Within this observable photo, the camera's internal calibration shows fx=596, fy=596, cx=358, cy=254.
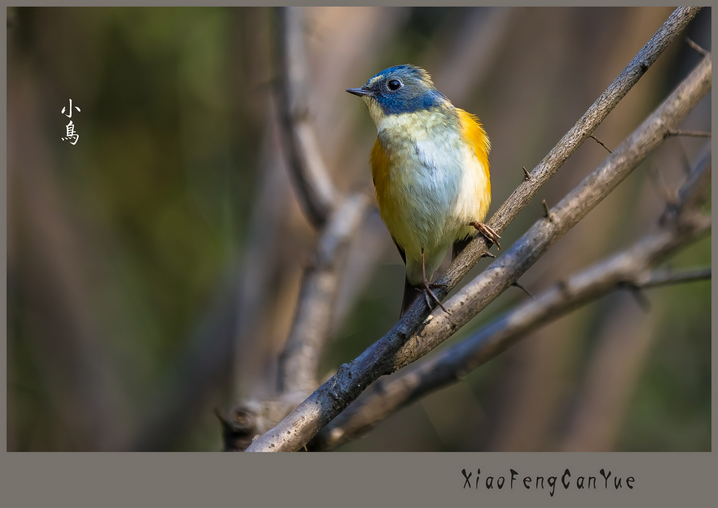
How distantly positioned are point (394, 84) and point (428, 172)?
827 mm

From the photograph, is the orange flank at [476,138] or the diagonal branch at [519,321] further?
the diagonal branch at [519,321]

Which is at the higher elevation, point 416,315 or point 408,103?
point 408,103

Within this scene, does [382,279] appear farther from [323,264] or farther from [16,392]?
[16,392]

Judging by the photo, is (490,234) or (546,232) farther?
(546,232)

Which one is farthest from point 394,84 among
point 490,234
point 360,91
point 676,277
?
point 676,277

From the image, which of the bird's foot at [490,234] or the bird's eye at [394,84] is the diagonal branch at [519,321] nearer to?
the bird's foot at [490,234]

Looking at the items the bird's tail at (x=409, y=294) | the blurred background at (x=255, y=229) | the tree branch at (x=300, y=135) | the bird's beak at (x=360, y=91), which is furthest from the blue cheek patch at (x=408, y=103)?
the blurred background at (x=255, y=229)

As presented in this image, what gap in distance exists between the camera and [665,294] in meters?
6.48

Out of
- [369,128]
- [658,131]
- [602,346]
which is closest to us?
[658,131]

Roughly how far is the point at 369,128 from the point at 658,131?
4.98 meters

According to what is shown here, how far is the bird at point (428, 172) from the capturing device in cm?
330

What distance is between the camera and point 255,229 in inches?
252

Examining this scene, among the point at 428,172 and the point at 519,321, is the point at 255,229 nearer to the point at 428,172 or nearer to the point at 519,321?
the point at 519,321
